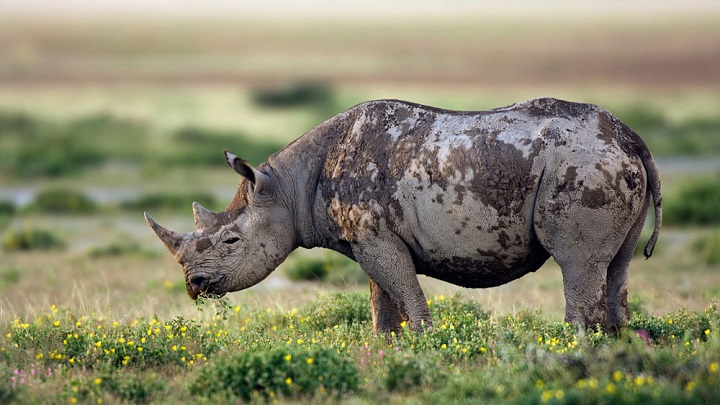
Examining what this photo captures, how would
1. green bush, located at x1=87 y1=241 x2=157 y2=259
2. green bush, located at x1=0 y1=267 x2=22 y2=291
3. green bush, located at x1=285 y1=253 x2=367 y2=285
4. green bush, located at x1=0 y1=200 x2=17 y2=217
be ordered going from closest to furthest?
green bush, located at x1=285 y1=253 x2=367 y2=285, green bush, located at x1=0 y1=267 x2=22 y2=291, green bush, located at x1=87 y1=241 x2=157 y2=259, green bush, located at x1=0 y1=200 x2=17 y2=217

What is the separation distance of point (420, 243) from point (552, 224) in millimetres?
1196

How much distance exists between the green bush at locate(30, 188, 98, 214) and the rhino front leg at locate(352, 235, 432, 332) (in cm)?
1722

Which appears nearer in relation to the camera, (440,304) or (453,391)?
(453,391)

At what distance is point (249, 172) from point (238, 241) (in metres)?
0.64

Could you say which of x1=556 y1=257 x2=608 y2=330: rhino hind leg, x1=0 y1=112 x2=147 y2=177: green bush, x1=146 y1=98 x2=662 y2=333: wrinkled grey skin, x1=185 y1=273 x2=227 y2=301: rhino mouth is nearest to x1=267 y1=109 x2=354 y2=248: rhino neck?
x1=146 y1=98 x2=662 y2=333: wrinkled grey skin

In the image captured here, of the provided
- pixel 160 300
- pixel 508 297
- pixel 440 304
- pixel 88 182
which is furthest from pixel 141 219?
pixel 440 304

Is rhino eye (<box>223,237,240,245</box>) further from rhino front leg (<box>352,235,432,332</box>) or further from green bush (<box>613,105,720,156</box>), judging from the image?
Answer: green bush (<box>613,105,720,156</box>)

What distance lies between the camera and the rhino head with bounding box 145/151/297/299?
10.0 m

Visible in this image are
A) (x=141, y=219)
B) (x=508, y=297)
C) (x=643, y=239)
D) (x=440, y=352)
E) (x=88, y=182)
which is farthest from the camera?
(x=88, y=182)

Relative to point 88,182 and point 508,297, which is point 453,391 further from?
point 88,182

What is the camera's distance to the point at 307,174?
33.3 ft

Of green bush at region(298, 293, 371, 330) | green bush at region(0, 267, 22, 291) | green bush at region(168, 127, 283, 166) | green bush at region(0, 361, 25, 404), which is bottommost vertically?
green bush at region(168, 127, 283, 166)

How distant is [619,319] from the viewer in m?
9.62

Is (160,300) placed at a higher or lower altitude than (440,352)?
lower
